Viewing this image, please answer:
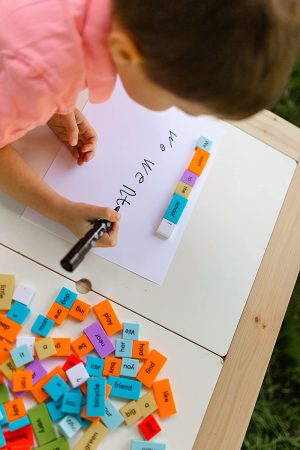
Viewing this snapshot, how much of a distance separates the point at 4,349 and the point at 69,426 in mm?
135

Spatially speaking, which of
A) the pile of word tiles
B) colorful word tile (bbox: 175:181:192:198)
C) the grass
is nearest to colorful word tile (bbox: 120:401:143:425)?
the pile of word tiles

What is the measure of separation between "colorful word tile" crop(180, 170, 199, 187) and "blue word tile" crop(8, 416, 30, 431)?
431 millimetres

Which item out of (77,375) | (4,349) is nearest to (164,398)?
(77,375)

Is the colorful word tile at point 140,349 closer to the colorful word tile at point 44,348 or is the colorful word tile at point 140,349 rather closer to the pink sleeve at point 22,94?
the colorful word tile at point 44,348

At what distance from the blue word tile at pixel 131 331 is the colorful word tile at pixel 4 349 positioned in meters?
0.16

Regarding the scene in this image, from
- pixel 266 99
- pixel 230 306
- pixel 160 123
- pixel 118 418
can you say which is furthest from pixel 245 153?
pixel 118 418

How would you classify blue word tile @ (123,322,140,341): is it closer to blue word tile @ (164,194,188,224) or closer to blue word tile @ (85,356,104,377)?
blue word tile @ (85,356,104,377)

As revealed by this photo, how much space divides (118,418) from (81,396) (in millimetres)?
61

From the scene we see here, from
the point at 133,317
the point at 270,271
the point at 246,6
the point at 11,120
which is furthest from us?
the point at 270,271

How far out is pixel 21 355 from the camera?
67 cm

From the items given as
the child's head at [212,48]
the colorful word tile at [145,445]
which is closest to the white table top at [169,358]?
the colorful word tile at [145,445]

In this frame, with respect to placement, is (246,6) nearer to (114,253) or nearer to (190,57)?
(190,57)

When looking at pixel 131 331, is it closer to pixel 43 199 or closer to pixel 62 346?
pixel 62 346

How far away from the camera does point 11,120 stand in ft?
2.03
